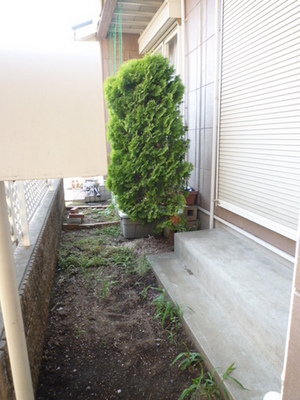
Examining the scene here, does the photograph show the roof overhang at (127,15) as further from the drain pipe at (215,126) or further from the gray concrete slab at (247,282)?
the gray concrete slab at (247,282)

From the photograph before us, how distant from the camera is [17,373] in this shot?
96 centimetres

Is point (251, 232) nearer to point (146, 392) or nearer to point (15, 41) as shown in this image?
point (146, 392)

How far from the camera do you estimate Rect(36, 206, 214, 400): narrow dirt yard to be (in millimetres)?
1642


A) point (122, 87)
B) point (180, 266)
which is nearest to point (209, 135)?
point (122, 87)

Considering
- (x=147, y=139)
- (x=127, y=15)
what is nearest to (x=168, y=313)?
(x=147, y=139)

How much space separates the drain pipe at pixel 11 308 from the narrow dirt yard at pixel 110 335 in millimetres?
791

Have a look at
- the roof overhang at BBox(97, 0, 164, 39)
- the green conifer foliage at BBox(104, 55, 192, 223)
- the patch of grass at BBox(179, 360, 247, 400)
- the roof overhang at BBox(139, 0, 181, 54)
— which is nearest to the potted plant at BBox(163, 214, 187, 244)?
the green conifer foliage at BBox(104, 55, 192, 223)

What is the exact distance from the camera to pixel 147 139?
3.13 meters

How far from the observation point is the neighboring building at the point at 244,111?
6.95 ft

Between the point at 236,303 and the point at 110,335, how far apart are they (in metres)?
0.97

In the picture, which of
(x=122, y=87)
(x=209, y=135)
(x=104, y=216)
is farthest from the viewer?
(x=104, y=216)

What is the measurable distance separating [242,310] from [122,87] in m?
2.61

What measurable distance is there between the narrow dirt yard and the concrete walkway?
162 millimetres

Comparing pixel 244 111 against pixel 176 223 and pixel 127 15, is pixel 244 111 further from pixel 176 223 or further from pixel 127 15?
pixel 127 15
